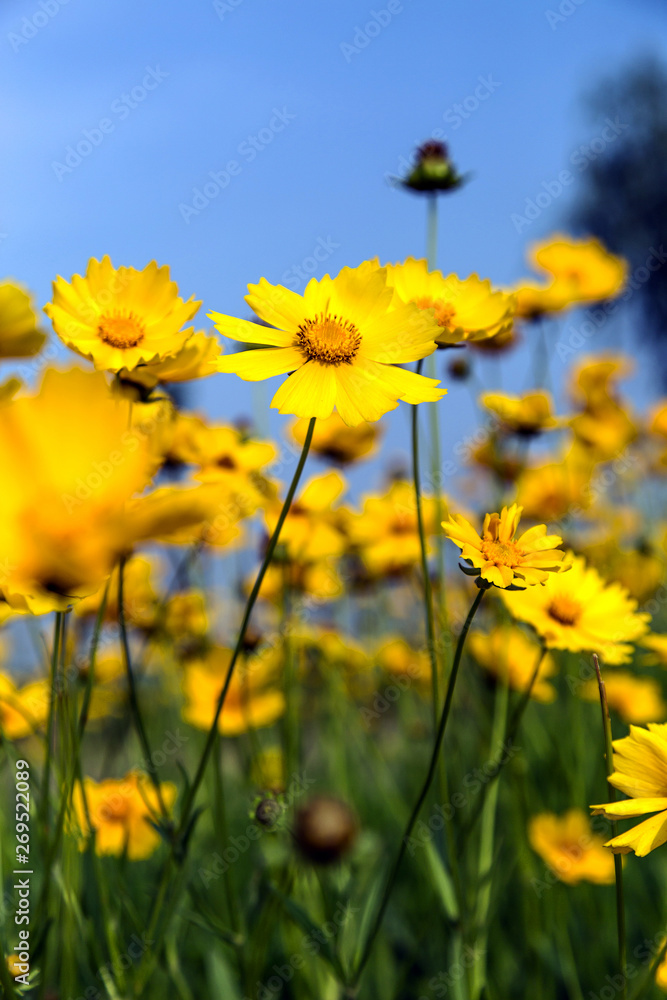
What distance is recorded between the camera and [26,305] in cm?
50

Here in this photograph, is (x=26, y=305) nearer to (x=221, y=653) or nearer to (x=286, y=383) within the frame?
(x=286, y=383)

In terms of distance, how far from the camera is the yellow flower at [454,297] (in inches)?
23.5

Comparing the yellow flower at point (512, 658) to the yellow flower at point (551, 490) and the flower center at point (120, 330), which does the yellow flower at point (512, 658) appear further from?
the flower center at point (120, 330)

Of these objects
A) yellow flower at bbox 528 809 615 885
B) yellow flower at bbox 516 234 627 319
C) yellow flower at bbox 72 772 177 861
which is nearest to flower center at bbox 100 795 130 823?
yellow flower at bbox 72 772 177 861

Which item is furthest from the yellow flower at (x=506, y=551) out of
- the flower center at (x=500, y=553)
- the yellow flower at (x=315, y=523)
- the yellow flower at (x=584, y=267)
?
the yellow flower at (x=584, y=267)

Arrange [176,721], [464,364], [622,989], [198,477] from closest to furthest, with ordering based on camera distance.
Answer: [622,989] → [198,477] → [464,364] → [176,721]

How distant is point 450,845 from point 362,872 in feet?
2.00

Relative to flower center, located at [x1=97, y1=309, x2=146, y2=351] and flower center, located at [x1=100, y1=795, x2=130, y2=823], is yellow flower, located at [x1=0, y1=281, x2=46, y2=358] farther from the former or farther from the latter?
flower center, located at [x1=100, y1=795, x2=130, y2=823]

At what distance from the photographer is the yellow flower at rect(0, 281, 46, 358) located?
1.59 feet

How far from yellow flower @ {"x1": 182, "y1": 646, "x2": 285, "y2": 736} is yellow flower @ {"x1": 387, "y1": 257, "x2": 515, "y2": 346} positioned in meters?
0.52

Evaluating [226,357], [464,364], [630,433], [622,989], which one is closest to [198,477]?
[226,357]

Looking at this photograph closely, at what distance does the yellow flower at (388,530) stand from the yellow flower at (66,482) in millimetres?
836

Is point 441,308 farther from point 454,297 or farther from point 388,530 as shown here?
point 388,530

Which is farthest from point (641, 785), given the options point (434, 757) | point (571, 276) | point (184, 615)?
point (571, 276)
